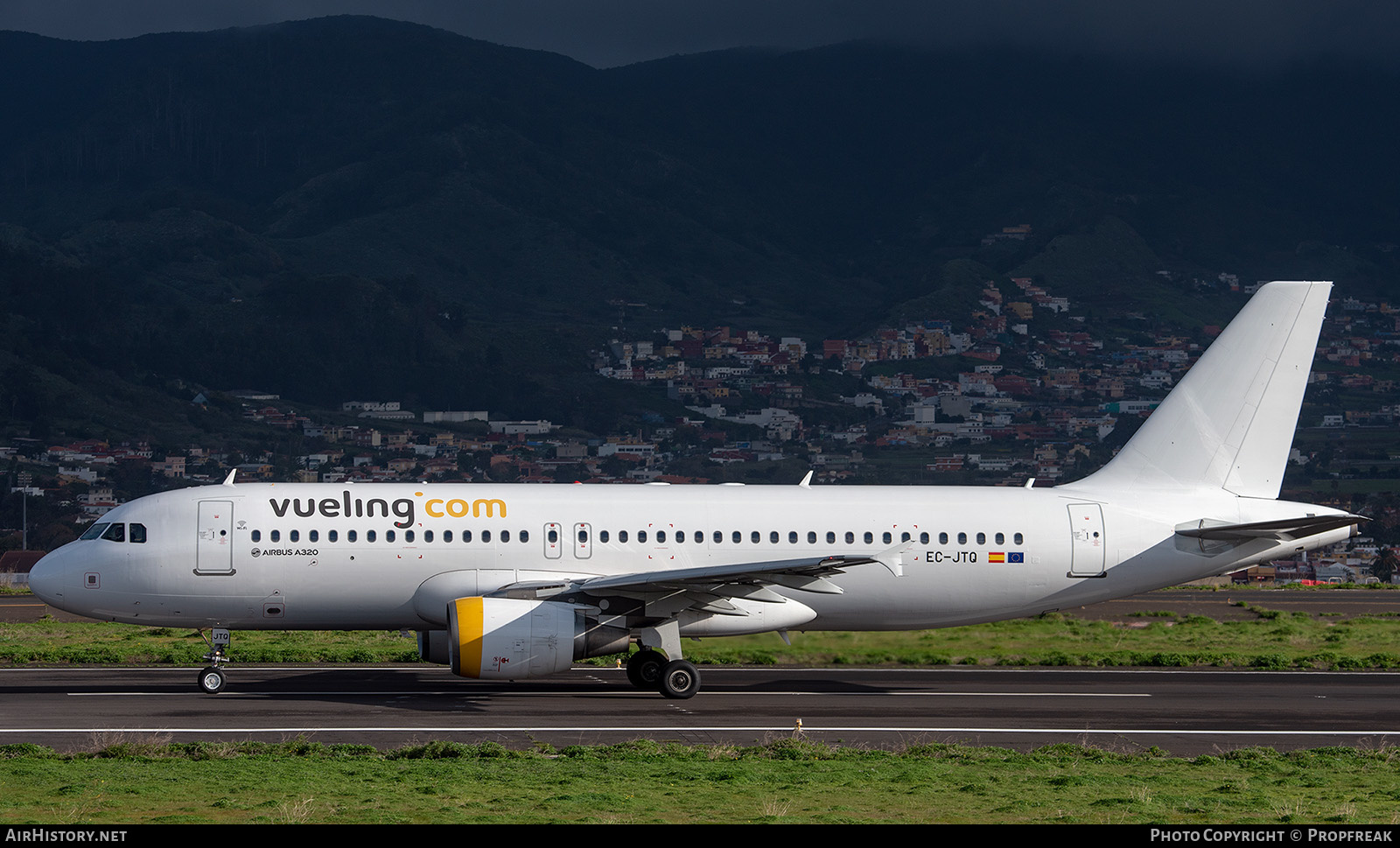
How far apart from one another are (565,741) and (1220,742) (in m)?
10.1

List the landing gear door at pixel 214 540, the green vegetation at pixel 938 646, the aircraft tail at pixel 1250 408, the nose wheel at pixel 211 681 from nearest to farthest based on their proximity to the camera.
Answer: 1. the nose wheel at pixel 211 681
2. the landing gear door at pixel 214 540
3. the aircraft tail at pixel 1250 408
4. the green vegetation at pixel 938 646

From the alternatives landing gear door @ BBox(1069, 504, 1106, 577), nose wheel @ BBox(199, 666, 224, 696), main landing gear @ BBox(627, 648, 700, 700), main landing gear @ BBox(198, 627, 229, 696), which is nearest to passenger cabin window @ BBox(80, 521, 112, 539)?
main landing gear @ BBox(198, 627, 229, 696)

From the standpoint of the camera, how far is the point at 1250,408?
32031 mm

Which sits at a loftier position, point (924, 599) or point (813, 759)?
point (924, 599)

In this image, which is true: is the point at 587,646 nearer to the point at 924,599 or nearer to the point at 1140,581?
the point at 924,599

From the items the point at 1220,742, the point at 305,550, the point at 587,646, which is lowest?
the point at 1220,742

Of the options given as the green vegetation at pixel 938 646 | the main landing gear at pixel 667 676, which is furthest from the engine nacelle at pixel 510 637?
the green vegetation at pixel 938 646

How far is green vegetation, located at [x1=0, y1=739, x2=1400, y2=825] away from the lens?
16.3 metres

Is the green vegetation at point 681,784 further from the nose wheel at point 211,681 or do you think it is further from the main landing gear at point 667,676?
the nose wheel at point 211,681

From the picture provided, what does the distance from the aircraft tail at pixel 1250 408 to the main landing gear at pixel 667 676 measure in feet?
34.4

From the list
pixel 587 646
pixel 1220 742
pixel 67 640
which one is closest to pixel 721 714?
pixel 587 646

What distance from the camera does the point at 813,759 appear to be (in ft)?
67.0

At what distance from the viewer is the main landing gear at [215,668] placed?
2739cm

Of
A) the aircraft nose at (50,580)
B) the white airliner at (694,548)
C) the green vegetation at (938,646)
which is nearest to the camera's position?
the white airliner at (694,548)
